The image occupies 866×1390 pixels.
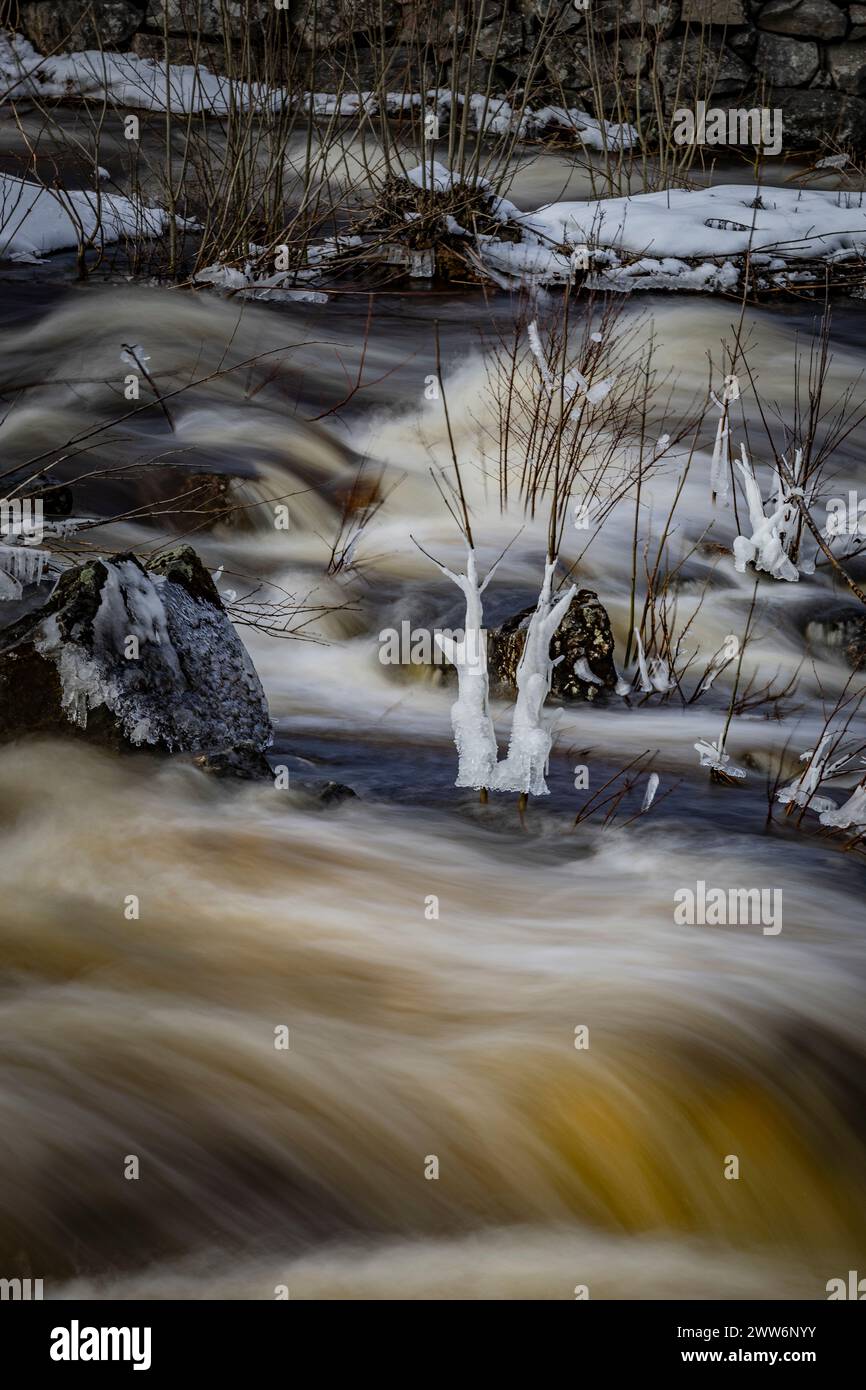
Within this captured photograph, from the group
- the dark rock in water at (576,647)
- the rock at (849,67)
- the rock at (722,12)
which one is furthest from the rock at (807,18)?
the dark rock in water at (576,647)

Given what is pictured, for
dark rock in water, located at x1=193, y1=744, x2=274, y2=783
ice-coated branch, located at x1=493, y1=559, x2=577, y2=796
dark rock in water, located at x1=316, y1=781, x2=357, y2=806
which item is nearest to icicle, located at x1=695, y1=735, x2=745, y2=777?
ice-coated branch, located at x1=493, y1=559, x2=577, y2=796

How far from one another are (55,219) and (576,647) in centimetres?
615

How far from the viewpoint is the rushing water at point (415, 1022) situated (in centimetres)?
264

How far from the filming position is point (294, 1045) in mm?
3098

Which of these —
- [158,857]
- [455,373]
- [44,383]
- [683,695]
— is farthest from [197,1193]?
[455,373]

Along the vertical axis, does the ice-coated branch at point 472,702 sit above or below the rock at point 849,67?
below

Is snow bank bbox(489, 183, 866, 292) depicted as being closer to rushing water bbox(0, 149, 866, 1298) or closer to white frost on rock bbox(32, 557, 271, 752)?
rushing water bbox(0, 149, 866, 1298)

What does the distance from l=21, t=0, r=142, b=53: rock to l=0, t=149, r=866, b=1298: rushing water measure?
11333 mm

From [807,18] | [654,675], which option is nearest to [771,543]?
[654,675]

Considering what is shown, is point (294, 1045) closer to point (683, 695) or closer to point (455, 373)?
point (683, 695)

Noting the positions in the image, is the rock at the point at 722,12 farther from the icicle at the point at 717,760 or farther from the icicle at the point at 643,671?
the icicle at the point at 717,760

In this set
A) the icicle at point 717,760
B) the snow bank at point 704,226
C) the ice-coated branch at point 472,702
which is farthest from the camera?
the snow bank at point 704,226

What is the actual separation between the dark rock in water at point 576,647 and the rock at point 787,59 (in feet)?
35.5

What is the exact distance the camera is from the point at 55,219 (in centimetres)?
968
